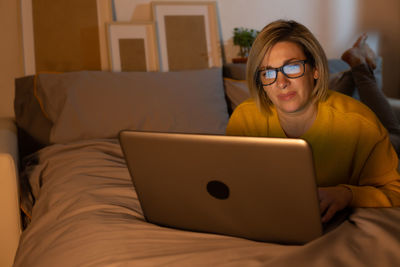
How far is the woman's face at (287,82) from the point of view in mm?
1141

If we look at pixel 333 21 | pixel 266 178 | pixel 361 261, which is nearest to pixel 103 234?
Answer: pixel 266 178

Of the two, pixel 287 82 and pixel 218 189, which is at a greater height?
pixel 287 82

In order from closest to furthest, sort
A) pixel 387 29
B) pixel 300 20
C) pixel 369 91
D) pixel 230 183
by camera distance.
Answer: pixel 230 183
pixel 369 91
pixel 300 20
pixel 387 29

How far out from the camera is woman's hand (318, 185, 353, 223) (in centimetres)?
93

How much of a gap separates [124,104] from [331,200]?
3.87 ft

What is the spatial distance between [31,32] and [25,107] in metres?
0.46

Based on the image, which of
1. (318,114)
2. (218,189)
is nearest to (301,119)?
(318,114)

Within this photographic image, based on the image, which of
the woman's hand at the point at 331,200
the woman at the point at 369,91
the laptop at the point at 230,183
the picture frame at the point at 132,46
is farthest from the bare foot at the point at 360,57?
the laptop at the point at 230,183

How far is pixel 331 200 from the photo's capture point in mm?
943

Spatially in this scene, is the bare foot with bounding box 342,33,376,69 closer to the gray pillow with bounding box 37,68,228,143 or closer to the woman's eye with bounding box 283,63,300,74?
the gray pillow with bounding box 37,68,228,143

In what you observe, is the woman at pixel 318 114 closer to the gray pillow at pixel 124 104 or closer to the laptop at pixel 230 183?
the laptop at pixel 230 183

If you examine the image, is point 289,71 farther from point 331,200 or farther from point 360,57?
point 360,57

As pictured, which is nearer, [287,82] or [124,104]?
[287,82]

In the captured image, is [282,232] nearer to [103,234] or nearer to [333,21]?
[103,234]
